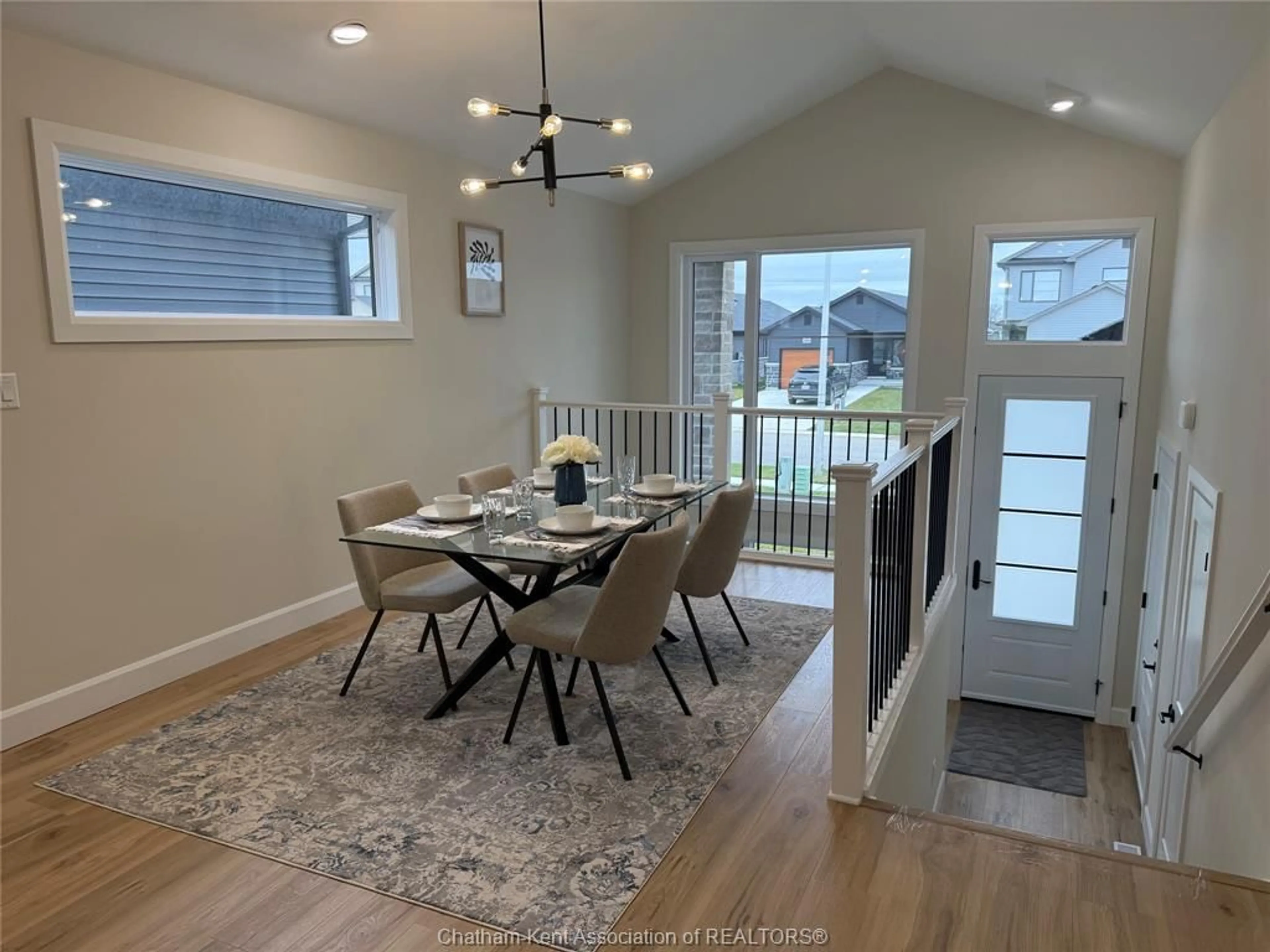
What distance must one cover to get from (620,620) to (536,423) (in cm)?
309

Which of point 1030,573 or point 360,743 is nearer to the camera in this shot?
point 360,743

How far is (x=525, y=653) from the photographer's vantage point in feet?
12.5

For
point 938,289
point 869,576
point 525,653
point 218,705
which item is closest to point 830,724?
point 869,576

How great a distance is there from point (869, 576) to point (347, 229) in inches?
128

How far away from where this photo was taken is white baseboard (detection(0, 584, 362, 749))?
2955 mm

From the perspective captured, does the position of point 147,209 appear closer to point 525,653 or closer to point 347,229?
point 347,229

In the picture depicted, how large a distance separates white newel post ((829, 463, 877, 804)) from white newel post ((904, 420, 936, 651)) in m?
0.96

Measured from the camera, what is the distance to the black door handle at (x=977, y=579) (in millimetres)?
5859

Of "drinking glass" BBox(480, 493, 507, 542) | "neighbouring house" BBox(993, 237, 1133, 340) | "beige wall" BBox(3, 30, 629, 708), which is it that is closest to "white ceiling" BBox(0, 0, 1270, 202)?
"beige wall" BBox(3, 30, 629, 708)

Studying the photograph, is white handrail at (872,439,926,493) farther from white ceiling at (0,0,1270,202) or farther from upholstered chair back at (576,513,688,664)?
white ceiling at (0,0,1270,202)

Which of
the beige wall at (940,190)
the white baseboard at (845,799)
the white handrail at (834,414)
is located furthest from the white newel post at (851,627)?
the beige wall at (940,190)

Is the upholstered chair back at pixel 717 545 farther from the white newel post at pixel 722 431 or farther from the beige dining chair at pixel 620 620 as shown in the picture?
the white newel post at pixel 722 431

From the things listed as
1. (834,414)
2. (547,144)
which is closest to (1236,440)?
(834,414)

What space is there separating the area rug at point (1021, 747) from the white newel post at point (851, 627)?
3.38 metres
